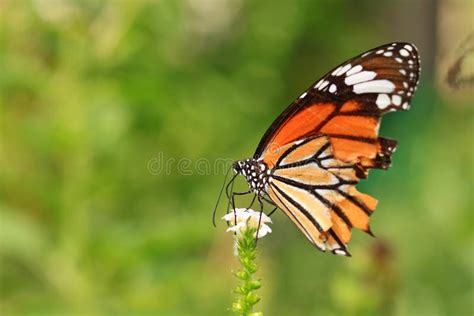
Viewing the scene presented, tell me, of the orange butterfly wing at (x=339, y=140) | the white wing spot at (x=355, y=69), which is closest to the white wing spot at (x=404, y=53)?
the orange butterfly wing at (x=339, y=140)

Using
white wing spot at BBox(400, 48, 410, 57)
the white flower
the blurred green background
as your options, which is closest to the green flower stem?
the white flower

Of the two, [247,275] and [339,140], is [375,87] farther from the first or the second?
[247,275]

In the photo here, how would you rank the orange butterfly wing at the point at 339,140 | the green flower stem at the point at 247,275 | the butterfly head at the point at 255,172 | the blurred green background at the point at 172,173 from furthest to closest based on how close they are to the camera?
the blurred green background at the point at 172,173
the butterfly head at the point at 255,172
the orange butterfly wing at the point at 339,140
the green flower stem at the point at 247,275

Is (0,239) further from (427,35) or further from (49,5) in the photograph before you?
(427,35)

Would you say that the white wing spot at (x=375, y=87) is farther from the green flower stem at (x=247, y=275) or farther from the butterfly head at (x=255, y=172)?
the green flower stem at (x=247, y=275)

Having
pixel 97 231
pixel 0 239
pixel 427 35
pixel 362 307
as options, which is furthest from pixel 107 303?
pixel 427 35

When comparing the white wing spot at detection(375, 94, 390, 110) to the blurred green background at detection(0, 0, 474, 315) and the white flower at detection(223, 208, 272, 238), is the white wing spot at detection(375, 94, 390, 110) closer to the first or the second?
the blurred green background at detection(0, 0, 474, 315)
